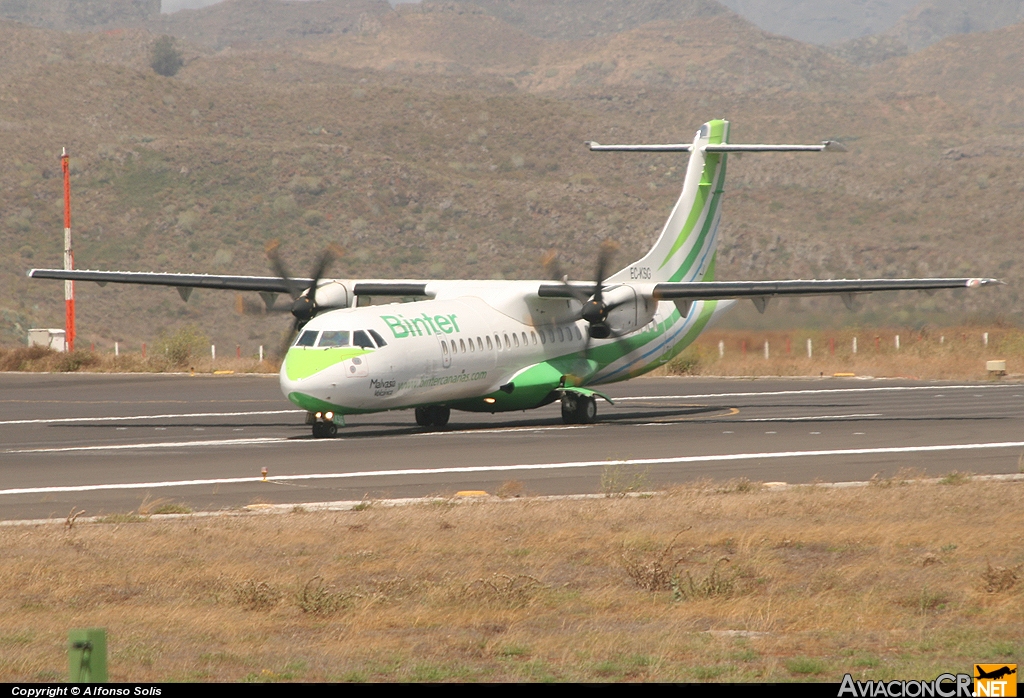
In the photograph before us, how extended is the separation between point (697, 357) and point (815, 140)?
94613 mm

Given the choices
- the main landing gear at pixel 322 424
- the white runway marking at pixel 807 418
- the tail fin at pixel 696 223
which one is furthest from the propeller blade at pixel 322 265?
the white runway marking at pixel 807 418

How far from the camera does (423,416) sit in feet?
98.3

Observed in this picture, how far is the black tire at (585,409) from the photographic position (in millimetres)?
30875

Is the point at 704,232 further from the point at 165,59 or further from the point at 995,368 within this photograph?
the point at 165,59

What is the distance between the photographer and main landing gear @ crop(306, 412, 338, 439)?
1054 inches

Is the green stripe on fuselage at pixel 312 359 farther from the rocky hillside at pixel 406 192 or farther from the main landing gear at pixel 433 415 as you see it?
the rocky hillside at pixel 406 192

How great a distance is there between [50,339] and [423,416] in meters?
38.6

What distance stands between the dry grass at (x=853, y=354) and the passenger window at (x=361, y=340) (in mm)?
26393

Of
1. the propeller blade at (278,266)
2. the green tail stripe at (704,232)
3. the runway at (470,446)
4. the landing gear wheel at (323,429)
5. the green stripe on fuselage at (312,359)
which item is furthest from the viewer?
the green tail stripe at (704,232)

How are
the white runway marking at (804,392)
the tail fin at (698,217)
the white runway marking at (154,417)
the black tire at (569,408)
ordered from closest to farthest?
the black tire at (569,408) → the white runway marking at (154,417) → the tail fin at (698,217) → the white runway marking at (804,392)

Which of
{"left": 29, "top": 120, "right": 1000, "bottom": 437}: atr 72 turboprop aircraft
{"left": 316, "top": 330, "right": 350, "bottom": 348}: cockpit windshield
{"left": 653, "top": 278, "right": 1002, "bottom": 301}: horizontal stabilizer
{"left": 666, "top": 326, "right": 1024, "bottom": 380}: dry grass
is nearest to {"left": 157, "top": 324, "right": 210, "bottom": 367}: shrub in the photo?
{"left": 666, "top": 326, "right": 1024, "bottom": 380}: dry grass

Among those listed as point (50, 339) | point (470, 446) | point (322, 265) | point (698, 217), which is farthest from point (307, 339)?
point (50, 339)

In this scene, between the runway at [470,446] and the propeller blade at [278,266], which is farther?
the propeller blade at [278,266]

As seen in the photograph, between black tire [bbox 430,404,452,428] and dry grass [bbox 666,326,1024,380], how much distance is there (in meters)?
22.7
